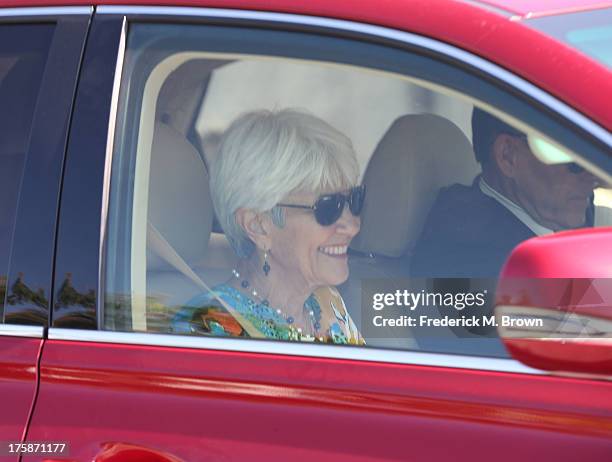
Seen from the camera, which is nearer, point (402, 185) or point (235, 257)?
point (402, 185)

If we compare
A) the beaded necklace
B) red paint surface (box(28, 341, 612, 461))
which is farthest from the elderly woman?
red paint surface (box(28, 341, 612, 461))

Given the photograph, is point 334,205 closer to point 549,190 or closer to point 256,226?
point 256,226

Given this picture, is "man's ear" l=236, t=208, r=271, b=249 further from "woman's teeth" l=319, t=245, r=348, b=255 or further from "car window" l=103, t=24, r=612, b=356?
"woman's teeth" l=319, t=245, r=348, b=255

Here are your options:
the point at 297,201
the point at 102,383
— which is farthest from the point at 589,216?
the point at 102,383

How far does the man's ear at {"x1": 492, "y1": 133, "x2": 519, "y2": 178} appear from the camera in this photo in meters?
2.07

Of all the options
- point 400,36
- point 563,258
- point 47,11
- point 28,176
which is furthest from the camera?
point 47,11

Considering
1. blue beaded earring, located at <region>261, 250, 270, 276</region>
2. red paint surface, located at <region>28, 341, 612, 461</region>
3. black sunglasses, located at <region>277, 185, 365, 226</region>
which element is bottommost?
red paint surface, located at <region>28, 341, 612, 461</region>

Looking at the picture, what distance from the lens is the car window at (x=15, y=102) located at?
2383mm

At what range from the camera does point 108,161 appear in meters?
2.32

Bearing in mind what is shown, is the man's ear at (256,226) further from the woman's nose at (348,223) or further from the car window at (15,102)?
the car window at (15,102)

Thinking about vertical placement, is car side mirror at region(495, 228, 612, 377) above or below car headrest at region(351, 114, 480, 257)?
below

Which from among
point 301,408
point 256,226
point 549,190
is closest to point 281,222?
point 256,226

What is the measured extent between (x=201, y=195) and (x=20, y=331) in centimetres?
44

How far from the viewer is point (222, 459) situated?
6.70ft
